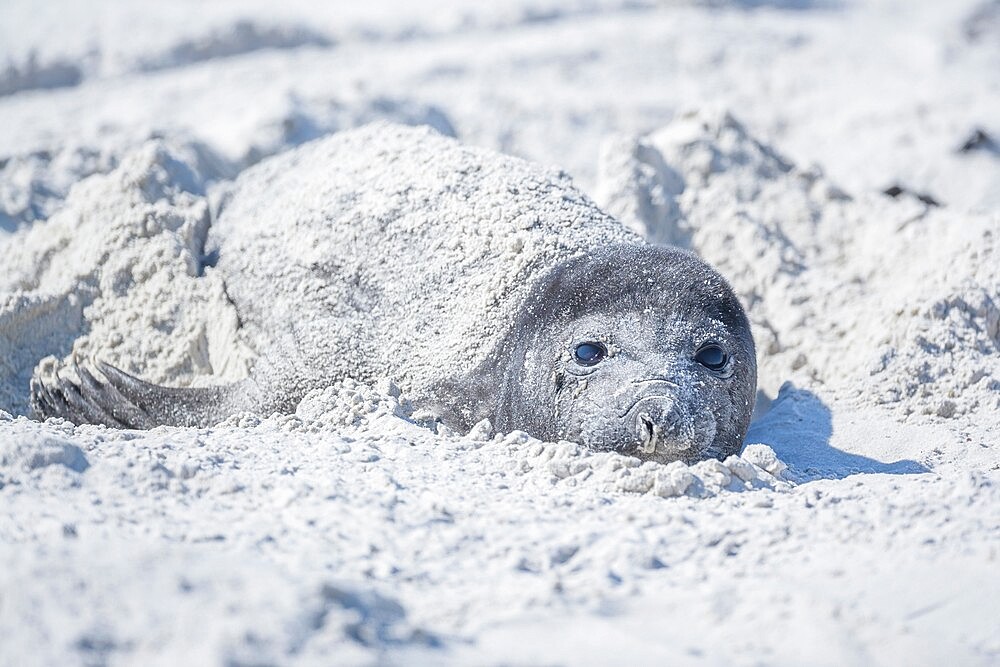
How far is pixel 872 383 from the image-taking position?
201 inches

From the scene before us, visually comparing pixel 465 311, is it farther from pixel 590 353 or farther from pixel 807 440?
pixel 807 440

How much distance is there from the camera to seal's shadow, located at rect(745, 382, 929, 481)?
4301 millimetres

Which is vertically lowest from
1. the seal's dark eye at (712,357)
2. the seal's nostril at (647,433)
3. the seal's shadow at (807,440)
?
the seal's shadow at (807,440)

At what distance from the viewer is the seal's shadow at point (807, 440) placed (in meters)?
4.30

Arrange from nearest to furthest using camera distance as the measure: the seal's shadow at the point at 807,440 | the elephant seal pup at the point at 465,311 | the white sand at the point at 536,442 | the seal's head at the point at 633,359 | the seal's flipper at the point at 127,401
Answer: the white sand at the point at 536,442
the seal's head at the point at 633,359
the elephant seal pup at the point at 465,311
the seal's shadow at the point at 807,440
the seal's flipper at the point at 127,401

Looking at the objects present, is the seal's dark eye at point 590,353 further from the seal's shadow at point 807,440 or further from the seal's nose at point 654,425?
the seal's shadow at point 807,440

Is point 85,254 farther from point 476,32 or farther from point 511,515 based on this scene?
point 476,32

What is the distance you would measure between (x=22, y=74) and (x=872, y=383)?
9.84 metres

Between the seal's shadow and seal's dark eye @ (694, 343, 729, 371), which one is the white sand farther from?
seal's dark eye @ (694, 343, 729, 371)

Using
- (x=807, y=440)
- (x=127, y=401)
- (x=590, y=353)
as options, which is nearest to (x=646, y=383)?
(x=590, y=353)

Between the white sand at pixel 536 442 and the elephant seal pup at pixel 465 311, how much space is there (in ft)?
0.70

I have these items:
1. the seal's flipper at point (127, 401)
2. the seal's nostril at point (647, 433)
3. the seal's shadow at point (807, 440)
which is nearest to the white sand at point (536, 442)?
the seal's shadow at point (807, 440)

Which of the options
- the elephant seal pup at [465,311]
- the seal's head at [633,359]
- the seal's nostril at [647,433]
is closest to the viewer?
the seal's nostril at [647,433]

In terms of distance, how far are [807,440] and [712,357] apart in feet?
2.57
